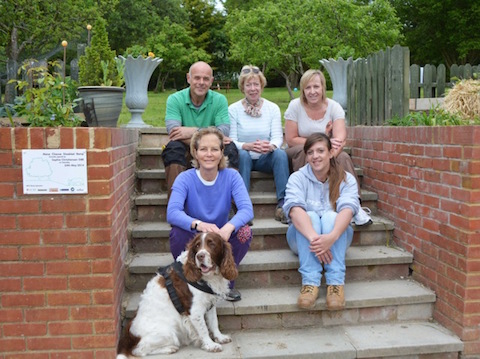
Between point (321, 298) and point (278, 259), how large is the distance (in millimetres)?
502

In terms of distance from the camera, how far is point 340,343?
322cm

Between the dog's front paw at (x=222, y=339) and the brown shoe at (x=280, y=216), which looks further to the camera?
the brown shoe at (x=280, y=216)

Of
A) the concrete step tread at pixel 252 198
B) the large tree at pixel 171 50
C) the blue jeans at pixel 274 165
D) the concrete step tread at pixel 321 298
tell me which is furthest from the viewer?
the large tree at pixel 171 50

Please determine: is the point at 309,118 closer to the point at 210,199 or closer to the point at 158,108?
the point at 210,199

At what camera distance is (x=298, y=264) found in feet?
12.3

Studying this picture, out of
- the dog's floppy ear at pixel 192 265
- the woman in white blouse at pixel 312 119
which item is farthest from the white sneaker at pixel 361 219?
the dog's floppy ear at pixel 192 265

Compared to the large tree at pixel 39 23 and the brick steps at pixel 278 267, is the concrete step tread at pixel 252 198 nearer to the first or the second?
the brick steps at pixel 278 267

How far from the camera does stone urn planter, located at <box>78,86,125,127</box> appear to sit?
4168 mm

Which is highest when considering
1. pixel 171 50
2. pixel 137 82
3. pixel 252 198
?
pixel 171 50

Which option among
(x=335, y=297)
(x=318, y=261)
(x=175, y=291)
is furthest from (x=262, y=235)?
(x=175, y=291)

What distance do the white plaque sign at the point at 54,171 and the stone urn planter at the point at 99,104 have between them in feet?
4.62

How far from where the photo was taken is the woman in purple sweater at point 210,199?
3.36m

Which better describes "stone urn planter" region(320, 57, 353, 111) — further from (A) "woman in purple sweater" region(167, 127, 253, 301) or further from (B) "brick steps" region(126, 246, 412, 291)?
(A) "woman in purple sweater" region(167, 127, 253, 301)

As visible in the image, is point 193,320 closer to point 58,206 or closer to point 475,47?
point 58,206
